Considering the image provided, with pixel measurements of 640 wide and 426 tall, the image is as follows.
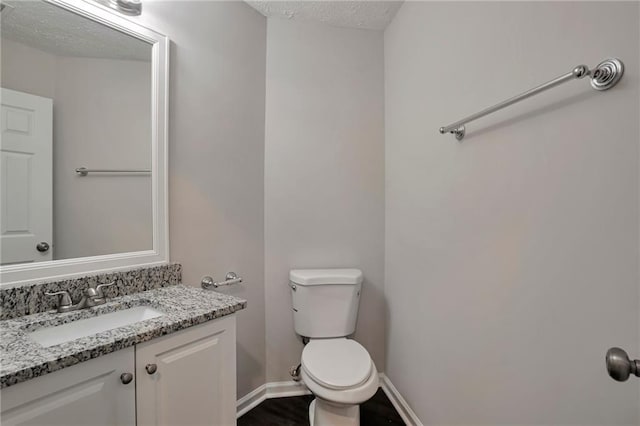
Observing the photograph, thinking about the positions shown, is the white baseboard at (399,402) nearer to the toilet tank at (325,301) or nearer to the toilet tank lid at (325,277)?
the toilet tank at (325,301)

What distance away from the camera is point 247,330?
167cm

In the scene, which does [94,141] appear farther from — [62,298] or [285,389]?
[285,389]

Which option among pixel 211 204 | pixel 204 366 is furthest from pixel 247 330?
pixel 211 204

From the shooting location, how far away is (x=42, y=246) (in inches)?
40.7

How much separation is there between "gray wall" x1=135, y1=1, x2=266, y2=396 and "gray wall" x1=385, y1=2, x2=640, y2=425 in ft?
2.95

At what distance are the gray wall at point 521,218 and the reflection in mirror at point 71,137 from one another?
1.34 m

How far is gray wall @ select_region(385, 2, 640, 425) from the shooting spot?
689 millimetres

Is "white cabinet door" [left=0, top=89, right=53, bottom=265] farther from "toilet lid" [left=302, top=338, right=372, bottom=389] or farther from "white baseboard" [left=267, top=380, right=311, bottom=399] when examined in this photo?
"white baseboard" [left=267, top=380, right=311, bottom=399]

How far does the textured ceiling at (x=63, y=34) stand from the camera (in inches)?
39.0

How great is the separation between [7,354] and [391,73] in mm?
2062

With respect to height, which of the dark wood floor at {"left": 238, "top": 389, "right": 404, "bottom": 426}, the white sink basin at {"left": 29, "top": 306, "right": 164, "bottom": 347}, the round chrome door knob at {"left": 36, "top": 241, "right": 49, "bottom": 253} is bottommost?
the dark wood floor at {"left": 238, "top": 389, "right": 404, "bottom": 426}

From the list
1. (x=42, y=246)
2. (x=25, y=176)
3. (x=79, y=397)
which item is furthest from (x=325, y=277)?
(x=25, y=176)

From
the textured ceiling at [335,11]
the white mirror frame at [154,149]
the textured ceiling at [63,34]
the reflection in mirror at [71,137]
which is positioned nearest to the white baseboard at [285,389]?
the white mirror frame at [154,149]

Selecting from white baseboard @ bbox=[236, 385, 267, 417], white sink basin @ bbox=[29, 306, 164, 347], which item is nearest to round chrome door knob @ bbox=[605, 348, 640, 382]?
white sink basin @ bbox=[29, 306, 164, 347]
